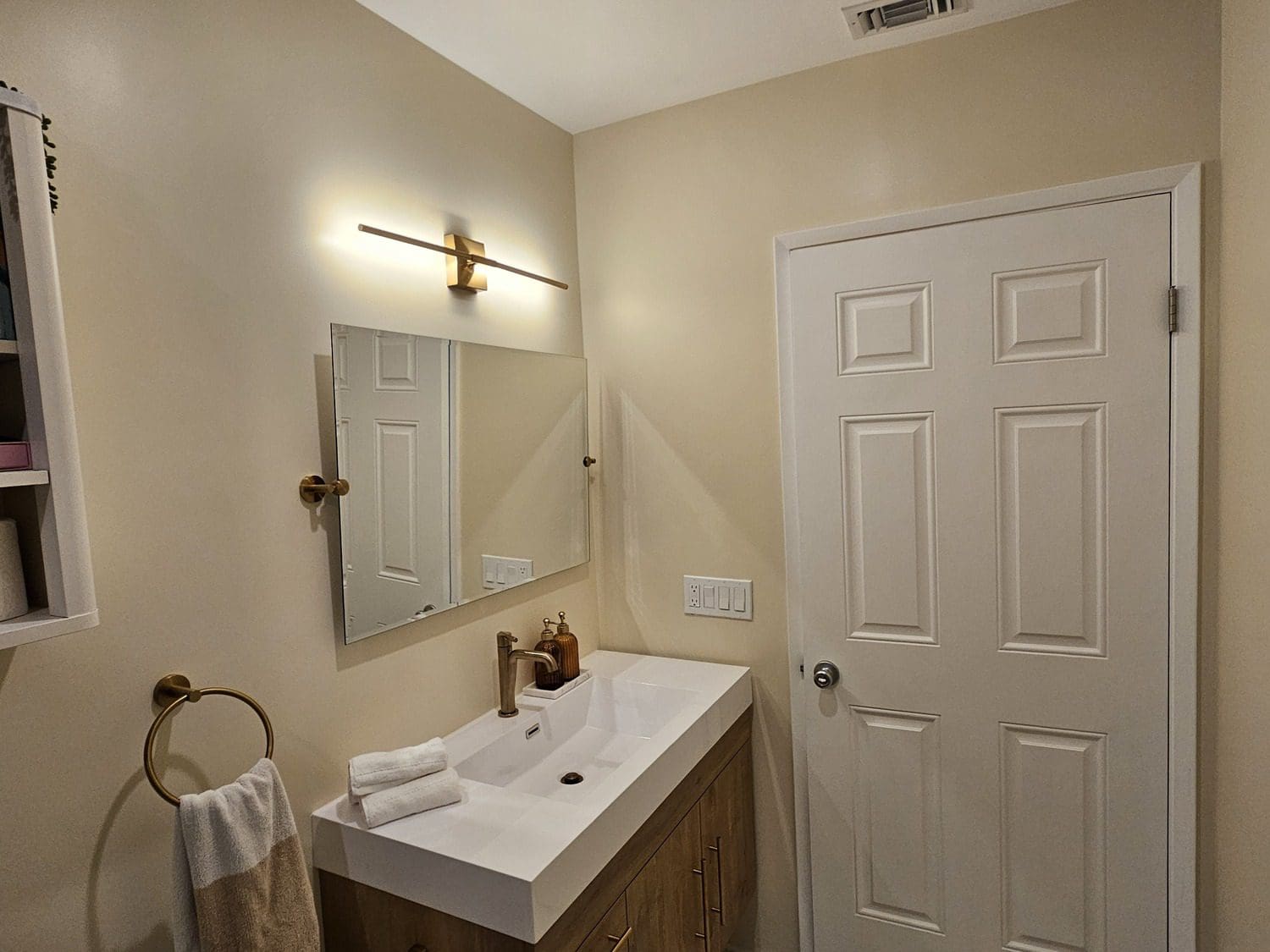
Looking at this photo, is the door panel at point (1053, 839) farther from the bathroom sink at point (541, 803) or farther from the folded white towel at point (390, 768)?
the folded white towel at point (390, 768)

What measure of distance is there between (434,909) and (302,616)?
571 millimetres

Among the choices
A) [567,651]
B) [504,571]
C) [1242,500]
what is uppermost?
[1242,500]

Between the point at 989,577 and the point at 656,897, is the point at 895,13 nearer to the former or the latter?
the point at 989,577

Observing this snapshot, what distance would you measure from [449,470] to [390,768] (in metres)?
0.66

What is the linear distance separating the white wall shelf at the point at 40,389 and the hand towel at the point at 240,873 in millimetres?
396

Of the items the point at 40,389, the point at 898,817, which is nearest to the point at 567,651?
the point at 898,817

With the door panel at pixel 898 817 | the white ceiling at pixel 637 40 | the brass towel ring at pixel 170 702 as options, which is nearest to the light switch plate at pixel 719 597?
the door panel at pixel 898 817

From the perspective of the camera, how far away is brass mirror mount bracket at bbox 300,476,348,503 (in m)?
1.43

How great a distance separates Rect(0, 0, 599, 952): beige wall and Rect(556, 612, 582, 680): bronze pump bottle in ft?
1.08

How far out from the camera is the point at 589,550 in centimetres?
234

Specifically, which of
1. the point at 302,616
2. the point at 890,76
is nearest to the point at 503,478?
the point at 302,616

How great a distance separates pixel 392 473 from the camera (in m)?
1.59

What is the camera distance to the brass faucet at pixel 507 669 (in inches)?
73.7

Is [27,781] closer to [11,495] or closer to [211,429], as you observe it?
[11,495]
